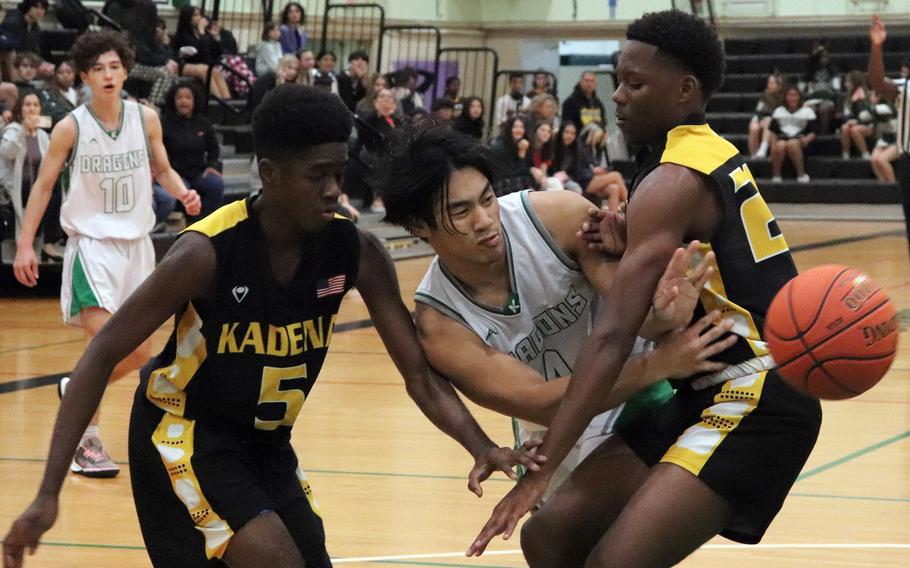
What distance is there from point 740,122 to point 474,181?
60.0 ft

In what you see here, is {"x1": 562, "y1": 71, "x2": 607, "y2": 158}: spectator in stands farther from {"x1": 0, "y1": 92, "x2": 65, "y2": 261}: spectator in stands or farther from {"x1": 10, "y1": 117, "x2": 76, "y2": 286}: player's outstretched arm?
{"x1": 10, "y1": 117, "x2": 76, "y2": 286}: player's outstretched arm

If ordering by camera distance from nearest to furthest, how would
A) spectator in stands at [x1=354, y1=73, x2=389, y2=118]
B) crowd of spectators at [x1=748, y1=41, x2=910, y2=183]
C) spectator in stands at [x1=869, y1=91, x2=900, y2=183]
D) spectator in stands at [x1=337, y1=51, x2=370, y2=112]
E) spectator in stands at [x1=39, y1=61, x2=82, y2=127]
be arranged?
spectator in stands at [x1=39, y1=61, x2=82, y2=127], spectator in stands at [x1=354, y1=73, x2=389, y2=118], spectator in stands at [x1=337, y1=51, x2=370, y2=112], spectator in stands at [x1=869, y1=91, x2=900, y2=183], crowd of spectators at [x1=748, y1=41, x2=910, y2=183]

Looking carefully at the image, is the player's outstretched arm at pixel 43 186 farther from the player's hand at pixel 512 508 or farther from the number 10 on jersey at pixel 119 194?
the player's hand at pixel 512 508

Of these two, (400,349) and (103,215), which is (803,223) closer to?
(103,215)

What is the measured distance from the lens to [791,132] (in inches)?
A: 769

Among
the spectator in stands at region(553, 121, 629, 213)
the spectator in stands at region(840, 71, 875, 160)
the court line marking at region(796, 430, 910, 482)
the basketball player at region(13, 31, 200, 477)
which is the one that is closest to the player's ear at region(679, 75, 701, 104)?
the court line marking at region(796, 430, 910, 482)

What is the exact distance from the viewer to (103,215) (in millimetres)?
5816

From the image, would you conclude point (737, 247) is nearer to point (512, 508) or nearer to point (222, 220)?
point (512, 508)

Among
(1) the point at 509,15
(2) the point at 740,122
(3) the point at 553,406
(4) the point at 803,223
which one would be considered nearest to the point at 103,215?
(3) the point at 553,406

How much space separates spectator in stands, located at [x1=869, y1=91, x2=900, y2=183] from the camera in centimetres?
1864

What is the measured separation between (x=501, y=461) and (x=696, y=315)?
1.66 feet

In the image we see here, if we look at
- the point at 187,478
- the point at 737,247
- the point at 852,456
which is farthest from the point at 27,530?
the point at 852,456

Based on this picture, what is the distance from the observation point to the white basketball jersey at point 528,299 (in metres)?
3.20

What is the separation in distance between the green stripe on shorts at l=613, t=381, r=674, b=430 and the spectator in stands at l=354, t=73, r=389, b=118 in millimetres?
11580
